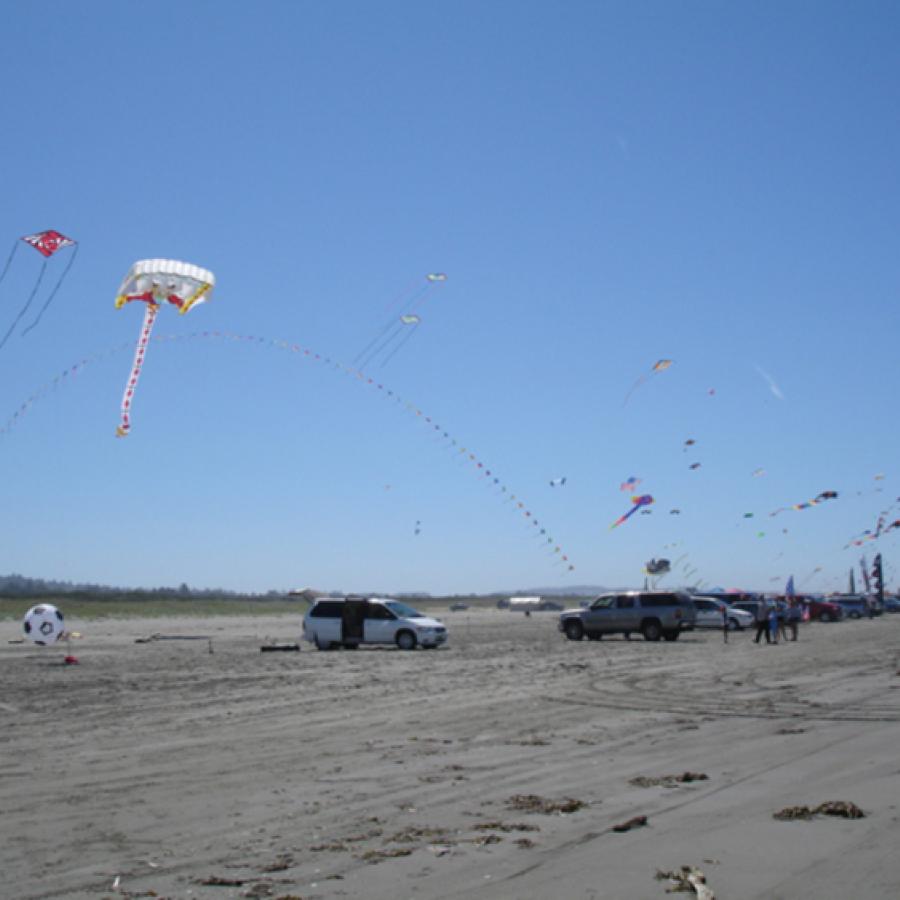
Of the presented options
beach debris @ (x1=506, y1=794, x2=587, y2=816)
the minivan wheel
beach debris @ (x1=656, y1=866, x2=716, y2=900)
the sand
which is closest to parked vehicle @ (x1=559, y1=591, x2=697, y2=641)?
the minivan wheel

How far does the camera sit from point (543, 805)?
340 inches

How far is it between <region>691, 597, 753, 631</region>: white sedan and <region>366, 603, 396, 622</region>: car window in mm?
20454

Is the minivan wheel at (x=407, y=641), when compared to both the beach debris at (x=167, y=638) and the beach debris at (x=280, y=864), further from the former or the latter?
the beach debris at (x=280, y=864)

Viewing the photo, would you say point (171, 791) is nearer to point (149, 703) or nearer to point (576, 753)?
point (576, 753)

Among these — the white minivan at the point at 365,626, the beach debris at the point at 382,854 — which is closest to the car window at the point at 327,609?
the white minivan at the point at 365,626

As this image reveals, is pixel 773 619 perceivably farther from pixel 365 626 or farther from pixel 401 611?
pixel 365 626

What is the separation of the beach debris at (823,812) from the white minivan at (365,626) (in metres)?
26.6

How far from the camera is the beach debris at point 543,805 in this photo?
27.6ft

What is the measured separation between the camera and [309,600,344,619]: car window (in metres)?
35.1

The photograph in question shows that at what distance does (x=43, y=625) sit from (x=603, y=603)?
1947 cm

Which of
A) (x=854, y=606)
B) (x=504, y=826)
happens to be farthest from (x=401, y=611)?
(x=854, y=606)

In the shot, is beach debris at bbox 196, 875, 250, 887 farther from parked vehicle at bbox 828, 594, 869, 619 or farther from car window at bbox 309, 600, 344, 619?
parked vehicle at bbox 828, 594, 869, 619

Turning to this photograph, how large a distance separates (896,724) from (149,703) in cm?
1068

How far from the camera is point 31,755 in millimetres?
12000
